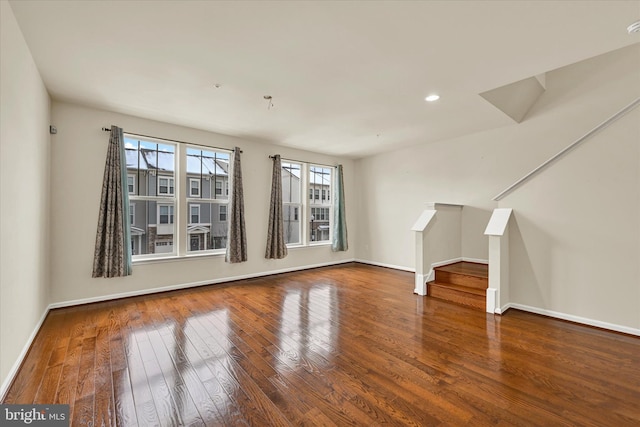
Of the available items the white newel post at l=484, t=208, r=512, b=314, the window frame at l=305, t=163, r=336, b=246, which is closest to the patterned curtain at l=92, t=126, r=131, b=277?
the window frame at l=305, t=163, r=336, b=246

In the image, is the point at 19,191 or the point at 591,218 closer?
the point at 19,191

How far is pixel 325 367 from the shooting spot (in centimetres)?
222

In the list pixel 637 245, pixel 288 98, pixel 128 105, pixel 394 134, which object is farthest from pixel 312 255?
pixel 637 245

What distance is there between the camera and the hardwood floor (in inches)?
67.6

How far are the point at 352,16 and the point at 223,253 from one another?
408 cm

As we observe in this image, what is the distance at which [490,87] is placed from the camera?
311 centimetres

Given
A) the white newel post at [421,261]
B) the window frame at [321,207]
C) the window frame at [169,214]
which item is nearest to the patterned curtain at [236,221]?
the window frame at [169,214]

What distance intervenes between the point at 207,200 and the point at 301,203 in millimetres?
2035

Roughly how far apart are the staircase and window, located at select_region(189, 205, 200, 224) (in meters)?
3.85

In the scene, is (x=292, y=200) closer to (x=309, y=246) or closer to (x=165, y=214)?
(x=309, y=246)

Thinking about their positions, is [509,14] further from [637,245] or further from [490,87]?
[637,245]

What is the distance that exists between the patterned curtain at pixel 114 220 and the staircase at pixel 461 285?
434 centimetres

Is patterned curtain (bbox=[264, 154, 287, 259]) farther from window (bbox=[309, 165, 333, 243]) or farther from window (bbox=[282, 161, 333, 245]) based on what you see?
window (bbox=[309, 165, 333, 243])

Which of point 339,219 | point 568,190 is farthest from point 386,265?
point 568,190
